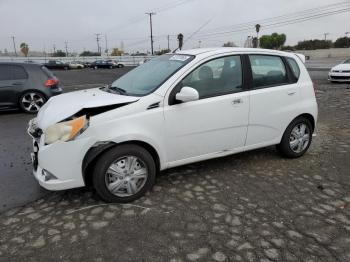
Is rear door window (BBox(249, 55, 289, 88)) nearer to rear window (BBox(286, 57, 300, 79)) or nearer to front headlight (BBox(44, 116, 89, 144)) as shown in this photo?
rear window (BBox(286, 57, 300, 79))

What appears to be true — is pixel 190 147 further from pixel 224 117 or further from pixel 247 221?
pixel 247 221

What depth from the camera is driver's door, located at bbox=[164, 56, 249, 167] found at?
13.5 feet

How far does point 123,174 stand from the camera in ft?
12.7

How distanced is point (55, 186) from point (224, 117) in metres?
2.15

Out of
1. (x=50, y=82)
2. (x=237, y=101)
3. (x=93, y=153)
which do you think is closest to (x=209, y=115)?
(x=237, y=101)

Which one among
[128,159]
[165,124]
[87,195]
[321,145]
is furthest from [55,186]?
[321,145]

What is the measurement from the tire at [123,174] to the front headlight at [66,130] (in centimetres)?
38

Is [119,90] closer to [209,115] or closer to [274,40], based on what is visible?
[209,115]

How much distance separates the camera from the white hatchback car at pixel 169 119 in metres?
3.68

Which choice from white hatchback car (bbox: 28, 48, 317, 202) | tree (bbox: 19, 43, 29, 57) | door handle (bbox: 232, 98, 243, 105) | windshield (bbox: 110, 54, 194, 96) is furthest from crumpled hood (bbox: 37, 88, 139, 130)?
tree (bbox: 19, 43, 29, 57)

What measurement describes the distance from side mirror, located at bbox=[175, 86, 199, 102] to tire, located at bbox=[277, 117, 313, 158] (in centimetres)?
189

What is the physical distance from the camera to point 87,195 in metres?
4.15

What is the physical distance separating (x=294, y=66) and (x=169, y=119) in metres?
2.33

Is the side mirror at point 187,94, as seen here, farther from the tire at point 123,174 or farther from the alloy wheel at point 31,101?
the alloy wheel at point 31,101
